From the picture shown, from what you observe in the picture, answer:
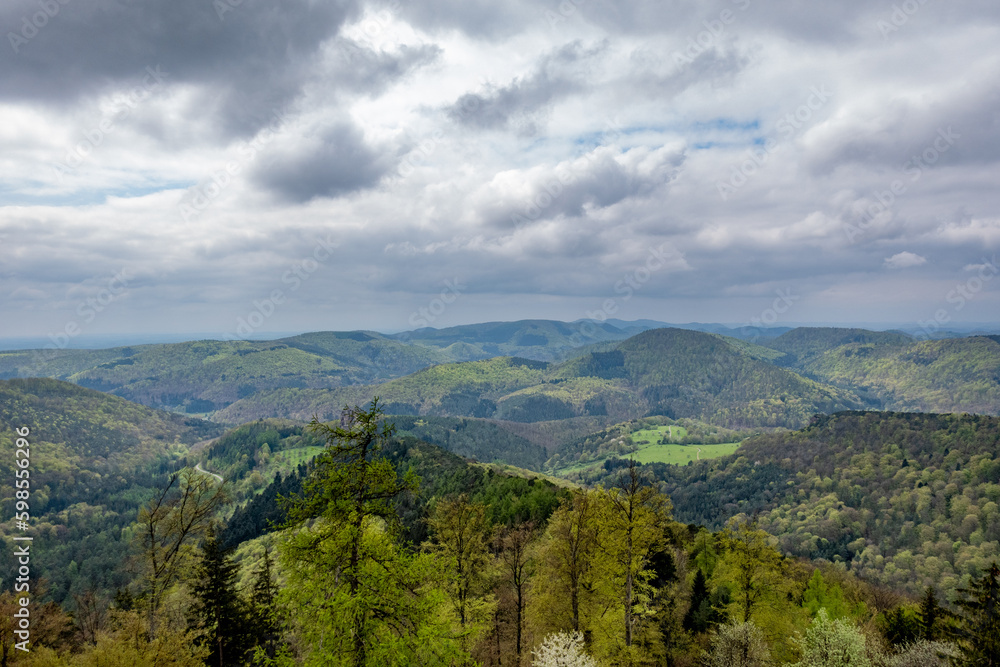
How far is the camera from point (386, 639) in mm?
20047

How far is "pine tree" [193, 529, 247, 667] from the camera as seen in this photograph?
141ft

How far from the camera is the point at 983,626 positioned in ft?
114

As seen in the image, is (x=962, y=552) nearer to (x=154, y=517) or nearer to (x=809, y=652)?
(x=809, y=652)

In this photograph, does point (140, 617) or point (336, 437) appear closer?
point (336, 437)

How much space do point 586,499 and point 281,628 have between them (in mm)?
30847

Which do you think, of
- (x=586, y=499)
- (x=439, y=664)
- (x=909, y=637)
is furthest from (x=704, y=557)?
(x=439, y=664)

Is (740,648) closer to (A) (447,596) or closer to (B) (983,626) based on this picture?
(B) (983,626)

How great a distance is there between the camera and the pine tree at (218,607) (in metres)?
43.0

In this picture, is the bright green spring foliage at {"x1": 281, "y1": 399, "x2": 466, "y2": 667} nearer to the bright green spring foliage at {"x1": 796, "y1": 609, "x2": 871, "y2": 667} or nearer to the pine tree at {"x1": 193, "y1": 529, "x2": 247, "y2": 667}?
the pine tree at {"x1": 193, "y1": 529, "x2": 247, "y2": 667}

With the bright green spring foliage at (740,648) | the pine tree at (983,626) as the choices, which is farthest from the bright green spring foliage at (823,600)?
the pine tree at (983,626)

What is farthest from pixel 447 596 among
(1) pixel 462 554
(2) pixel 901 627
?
(2) pixel 901 627

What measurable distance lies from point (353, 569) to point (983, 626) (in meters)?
44.0

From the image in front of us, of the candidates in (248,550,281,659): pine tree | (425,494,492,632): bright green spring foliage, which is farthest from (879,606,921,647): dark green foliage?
(248,550,281,659): pine tree

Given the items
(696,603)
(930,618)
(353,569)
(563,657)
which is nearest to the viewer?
(353,569)
